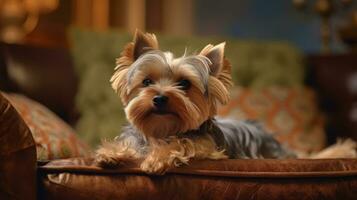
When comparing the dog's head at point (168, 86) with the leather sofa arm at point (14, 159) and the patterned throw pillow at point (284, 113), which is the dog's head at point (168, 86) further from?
the patterned throw pillow at point (284, 113)

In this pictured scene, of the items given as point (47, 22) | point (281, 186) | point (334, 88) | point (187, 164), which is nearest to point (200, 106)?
point (187, 164)

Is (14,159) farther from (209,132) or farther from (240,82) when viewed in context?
(240,82)

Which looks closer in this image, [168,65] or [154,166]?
[154,166]

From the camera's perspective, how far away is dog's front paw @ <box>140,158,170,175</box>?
141 centimetres

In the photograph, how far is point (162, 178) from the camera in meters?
1.41

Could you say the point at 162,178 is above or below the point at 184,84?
below

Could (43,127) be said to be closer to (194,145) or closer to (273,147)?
(194,145)

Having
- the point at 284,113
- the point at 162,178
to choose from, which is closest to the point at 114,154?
the point at 162,178

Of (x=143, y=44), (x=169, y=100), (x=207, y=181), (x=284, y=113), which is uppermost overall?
(x=143, y=44)

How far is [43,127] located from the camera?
1.90 meters

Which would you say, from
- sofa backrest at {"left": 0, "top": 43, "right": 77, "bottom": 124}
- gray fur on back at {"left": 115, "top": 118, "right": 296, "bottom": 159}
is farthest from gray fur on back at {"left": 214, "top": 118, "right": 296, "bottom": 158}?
sofa backrest at {"left": 0, "top": 43, "right": 77, "bottom": 124}

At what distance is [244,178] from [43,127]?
0.81 meters

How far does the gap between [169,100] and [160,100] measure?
0.03 meters

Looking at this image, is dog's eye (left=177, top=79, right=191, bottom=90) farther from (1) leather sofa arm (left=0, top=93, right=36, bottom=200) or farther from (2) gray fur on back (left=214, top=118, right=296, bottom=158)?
(1) leather sofa arm (left=0, top=93, right=36, bottom=200)
